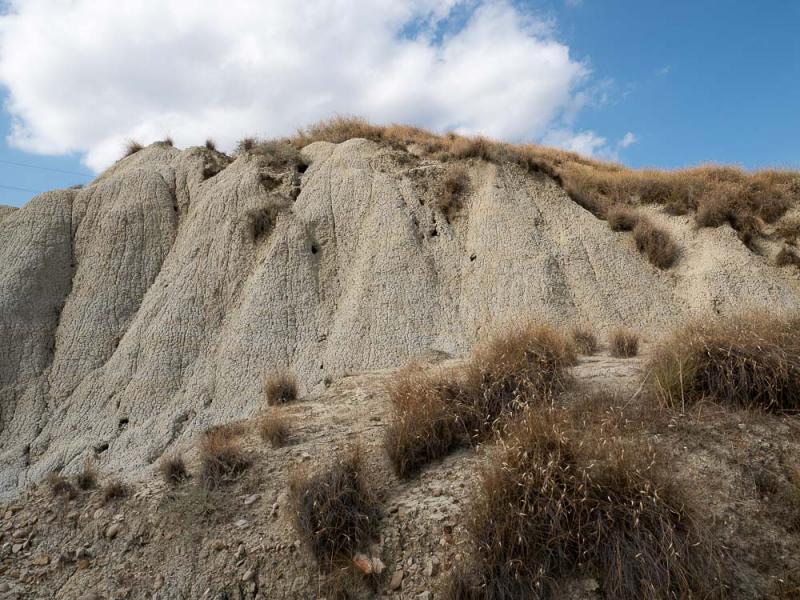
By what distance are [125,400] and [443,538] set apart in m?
9.29

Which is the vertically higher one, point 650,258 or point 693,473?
point 650,258

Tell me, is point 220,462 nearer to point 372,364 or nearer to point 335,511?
point 335,511

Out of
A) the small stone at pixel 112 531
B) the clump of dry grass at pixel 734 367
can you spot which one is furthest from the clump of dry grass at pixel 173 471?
the clump of dry grass at pixel 734 367

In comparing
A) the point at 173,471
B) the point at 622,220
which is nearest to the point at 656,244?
the point at 622,220

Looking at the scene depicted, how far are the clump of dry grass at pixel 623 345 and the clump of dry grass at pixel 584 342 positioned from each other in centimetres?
36

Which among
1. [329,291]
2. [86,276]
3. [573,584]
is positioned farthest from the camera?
[86,276]

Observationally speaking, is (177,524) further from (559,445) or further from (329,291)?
(329,291)

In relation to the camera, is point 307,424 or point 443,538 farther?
point 307,424

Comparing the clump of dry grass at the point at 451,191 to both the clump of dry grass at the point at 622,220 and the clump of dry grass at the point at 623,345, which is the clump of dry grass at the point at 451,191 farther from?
the clump of dry grass at the point at 623,345

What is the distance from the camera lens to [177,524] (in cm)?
713

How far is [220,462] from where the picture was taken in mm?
7738

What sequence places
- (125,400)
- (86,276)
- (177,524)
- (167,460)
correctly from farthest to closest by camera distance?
(86,276)
(125,400)
(167,460)
(177,524)

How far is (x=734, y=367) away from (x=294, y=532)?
5.29m

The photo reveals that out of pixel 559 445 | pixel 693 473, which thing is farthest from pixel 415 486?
pixel 693 473
